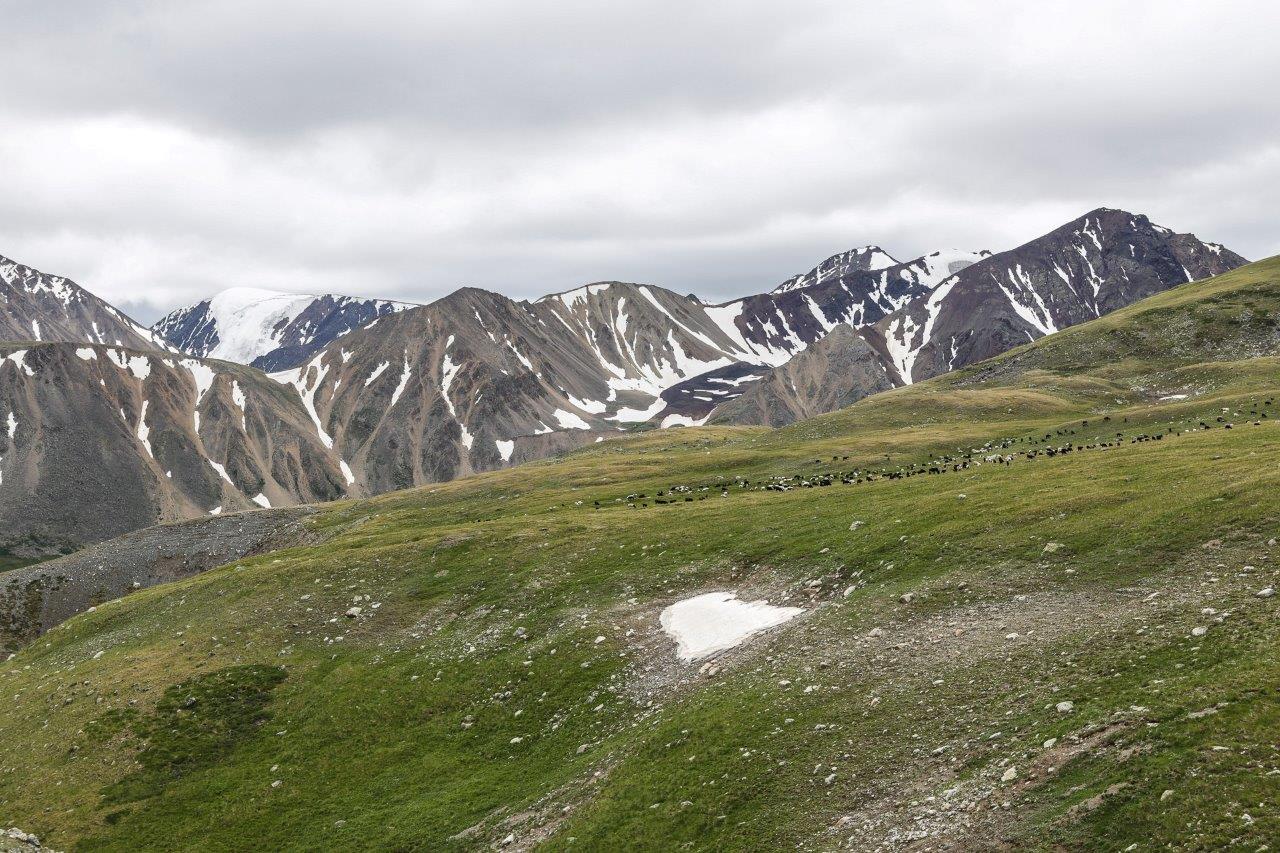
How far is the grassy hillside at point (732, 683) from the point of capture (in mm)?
16766

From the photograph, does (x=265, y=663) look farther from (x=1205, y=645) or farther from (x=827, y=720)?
(x=1205, y=645)

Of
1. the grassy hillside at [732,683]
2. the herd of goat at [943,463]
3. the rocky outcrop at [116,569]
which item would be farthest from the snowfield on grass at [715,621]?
the rocky outcrop at [116,569]

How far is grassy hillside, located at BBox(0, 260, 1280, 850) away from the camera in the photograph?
16766 millimetres

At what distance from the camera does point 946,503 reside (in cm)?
3931

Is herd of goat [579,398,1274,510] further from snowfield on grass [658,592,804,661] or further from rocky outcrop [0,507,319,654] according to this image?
rocky outcrop [0,507,319,654]

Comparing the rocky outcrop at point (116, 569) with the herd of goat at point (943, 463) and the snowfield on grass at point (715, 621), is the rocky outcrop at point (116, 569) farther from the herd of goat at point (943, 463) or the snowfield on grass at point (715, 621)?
the snowfield on grass at point (715, 621)

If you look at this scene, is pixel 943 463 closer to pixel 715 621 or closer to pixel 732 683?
pixel 715 621

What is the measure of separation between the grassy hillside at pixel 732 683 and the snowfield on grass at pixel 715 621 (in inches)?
38.5

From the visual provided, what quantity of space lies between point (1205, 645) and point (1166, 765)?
226 inches

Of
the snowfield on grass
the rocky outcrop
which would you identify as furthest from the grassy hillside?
the rocky outcrop

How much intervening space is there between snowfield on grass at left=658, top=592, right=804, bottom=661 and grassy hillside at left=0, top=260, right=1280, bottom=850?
3.21 feet

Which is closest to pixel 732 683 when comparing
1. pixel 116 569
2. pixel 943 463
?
pixel 943 463

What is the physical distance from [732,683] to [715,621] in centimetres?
749

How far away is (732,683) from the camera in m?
26.2
